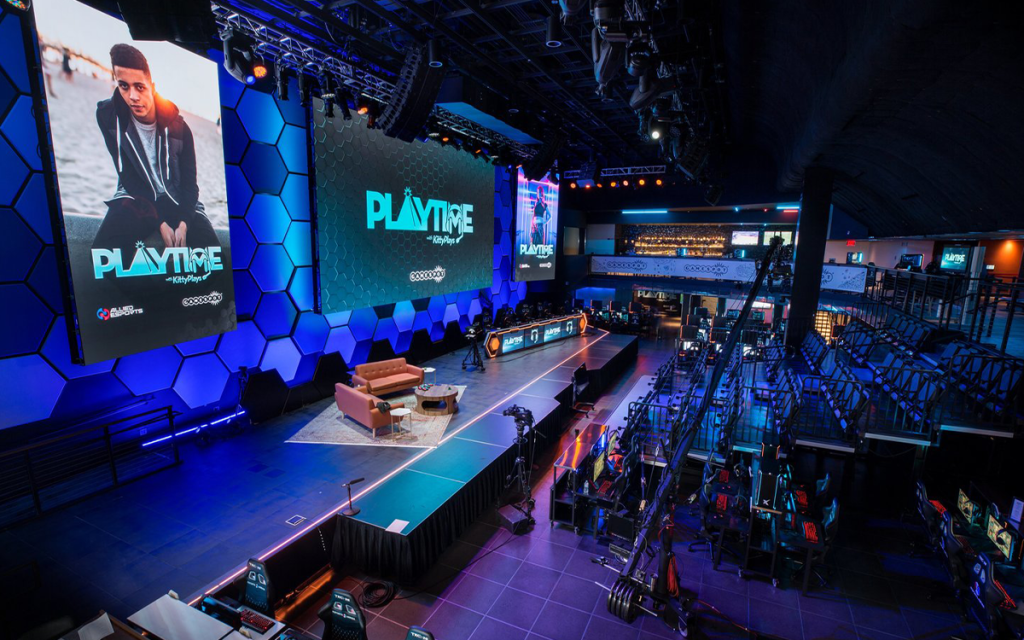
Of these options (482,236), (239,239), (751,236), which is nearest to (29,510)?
(239,239)

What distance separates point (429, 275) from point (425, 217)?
4.08ft

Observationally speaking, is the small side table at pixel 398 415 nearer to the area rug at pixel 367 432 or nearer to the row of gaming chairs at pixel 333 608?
→ the area rug at pixel 367 432

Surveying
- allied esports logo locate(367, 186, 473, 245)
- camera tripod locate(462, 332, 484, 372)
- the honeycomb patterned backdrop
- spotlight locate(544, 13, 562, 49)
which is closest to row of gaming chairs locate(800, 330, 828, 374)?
camera tripod locate(462, 332, 484, 372)

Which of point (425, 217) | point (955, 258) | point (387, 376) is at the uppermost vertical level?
point (425, 217)

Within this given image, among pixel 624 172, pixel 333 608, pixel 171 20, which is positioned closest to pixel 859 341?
pixel 624 172

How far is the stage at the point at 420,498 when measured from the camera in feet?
13.9

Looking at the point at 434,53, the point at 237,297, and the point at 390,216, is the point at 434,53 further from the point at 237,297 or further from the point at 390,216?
the point at 237,297

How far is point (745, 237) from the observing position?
16.8 metres

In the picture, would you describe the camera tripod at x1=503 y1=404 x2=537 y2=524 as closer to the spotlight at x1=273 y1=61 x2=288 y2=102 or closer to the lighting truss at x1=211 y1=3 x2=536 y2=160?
the lighting truss at x1=211 y1=3 x2=536 y2=160

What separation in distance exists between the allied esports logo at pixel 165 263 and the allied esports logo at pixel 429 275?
157 inches

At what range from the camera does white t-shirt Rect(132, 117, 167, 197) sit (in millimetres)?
5016

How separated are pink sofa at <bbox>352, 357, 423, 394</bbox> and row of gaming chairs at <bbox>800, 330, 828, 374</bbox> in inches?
274

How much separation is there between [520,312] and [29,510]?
37.9 feet

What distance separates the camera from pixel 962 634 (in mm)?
3758
